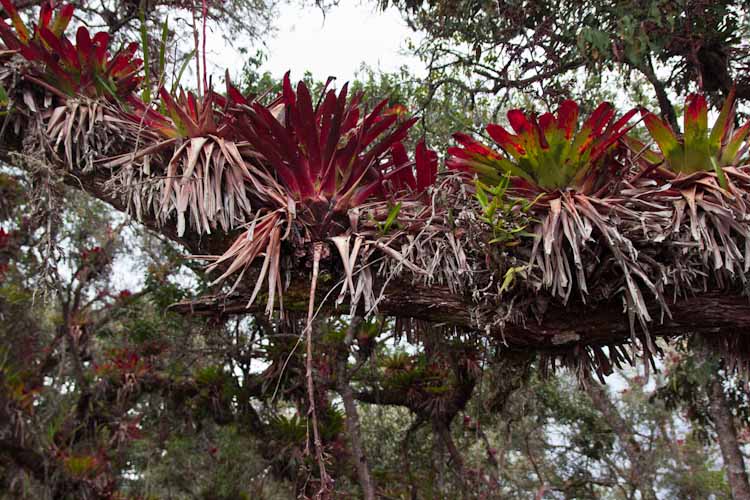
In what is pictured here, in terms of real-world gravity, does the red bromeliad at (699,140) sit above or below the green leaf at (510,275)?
above

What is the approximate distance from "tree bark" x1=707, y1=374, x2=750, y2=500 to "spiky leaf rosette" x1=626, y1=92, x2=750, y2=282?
2950 mm

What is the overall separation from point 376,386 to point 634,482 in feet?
9.58

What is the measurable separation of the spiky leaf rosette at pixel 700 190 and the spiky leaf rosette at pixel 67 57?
1876 millimetres

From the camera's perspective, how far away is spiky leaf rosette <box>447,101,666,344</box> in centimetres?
202

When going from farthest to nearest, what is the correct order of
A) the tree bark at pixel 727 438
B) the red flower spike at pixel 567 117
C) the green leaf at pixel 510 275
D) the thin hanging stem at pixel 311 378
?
the tree bark at pixel 727 438 < the red flower spike at pixel 567 117 < the green leaf at pixel 510 275 < the thin hanging stem at pixel 311 378

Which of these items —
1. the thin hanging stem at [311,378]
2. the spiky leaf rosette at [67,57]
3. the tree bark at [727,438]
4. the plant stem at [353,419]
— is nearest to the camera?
the thin hanging stem at [311,378]

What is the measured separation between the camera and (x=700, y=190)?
7.10ft

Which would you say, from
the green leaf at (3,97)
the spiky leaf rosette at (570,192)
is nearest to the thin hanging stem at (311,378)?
the spiky leaf rosette at (570,192)

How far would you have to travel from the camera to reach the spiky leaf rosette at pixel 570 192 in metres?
2.02

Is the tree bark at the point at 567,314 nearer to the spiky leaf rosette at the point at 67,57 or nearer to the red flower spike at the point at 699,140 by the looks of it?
the red flower spike at the point at 699,140

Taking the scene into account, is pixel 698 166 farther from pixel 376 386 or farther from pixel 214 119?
pixel 376 386

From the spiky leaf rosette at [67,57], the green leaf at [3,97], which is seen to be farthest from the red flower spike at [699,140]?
the green leaf at [3,97]

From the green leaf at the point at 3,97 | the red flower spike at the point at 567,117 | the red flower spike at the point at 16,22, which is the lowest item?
the red flower spike at the point at 567,117

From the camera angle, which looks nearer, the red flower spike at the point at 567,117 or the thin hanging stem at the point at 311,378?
the thin hanging stem at the point at 311,378
